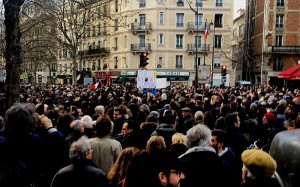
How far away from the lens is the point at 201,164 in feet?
13.9

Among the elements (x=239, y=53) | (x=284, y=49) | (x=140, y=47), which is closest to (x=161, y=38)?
(x=140, y=47)

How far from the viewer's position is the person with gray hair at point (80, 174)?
12.1 ft

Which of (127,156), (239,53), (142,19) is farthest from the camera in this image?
(239,53)

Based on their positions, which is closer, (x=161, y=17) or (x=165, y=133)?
(x=165, y=133)

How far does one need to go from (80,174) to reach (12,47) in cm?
501

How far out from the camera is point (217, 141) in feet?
16.6

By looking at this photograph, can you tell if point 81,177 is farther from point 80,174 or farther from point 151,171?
point 151,171

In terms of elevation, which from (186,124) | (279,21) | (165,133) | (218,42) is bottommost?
(186,124)

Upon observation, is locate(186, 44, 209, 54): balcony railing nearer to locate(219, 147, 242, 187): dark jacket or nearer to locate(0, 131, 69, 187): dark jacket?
locate(219, 147, 242, 187): dark jacket

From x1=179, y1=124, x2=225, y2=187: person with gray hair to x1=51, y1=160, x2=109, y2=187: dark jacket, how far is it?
97cm

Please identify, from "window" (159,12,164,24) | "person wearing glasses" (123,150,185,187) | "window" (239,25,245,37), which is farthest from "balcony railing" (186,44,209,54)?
"person wearing glasses" (123,150,185,187)

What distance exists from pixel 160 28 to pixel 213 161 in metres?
48.9

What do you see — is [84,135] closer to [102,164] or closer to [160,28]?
A: [102,164]

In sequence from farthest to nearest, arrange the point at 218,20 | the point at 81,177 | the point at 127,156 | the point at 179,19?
1. the point at 218,20
2. the point at 179,19
3. the point at 127,156
4. the point at 81,177
